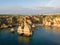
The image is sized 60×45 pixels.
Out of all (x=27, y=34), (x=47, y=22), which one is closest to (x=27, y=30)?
(x=27, y=34)

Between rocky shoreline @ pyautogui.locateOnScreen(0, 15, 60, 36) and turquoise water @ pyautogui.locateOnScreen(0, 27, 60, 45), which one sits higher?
rocky shoreline @ pyautogui.locateOnScreen(0, 15, 60, 36)

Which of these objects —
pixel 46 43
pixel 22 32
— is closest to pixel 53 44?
pixel 46 43

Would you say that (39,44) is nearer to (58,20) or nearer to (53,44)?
(53,44)

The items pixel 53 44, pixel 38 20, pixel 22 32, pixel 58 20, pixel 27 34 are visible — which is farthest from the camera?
pixel 38 20

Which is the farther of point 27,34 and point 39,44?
point 27,34

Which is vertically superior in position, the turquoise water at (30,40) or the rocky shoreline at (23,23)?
the rocky shoreline at (23,23)

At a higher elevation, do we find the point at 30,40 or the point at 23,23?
the point at 23,23

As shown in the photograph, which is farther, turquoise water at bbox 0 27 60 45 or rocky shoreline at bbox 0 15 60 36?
rocky shoreline at bbox 0 15 60 36

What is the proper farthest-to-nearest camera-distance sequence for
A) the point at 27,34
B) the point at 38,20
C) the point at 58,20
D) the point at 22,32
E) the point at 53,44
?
the point at 38,20 < the point at 58,20 < the point at 22,32 < the point at 27,34 < the point at 53,44

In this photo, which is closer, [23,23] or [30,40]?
[30,40]

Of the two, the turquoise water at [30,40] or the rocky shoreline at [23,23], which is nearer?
the turquoise water at [30,40]
